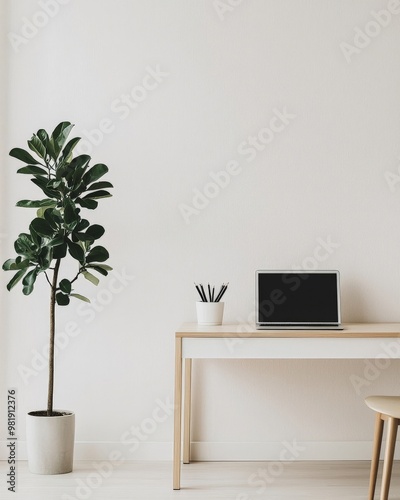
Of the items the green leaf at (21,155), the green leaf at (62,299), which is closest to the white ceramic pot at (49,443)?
the green leaf at (62,299)

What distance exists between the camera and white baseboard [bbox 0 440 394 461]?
318cm

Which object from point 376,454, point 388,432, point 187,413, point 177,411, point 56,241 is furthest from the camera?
point 187,413

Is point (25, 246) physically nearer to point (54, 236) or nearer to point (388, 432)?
point (54, 236)

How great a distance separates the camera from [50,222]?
9.27 feet

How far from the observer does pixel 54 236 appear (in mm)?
2836

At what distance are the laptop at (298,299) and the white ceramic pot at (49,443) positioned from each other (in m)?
0.93

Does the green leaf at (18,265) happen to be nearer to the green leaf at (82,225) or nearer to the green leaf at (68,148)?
the green leaf at (82,225)

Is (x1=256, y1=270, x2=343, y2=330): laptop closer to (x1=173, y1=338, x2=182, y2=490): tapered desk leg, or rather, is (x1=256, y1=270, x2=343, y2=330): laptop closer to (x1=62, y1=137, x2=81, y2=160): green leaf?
(x1=173, y1=338, x2=182, y2=490): tapered desk leg

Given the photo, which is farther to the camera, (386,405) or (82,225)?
(82,225)

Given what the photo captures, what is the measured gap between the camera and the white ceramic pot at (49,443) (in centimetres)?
288

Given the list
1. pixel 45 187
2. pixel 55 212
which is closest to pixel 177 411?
pixel 55 212

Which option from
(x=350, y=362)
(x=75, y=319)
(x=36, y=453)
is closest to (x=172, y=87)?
(x=75, y=319)

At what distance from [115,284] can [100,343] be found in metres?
0.28

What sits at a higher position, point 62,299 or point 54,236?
Answer: point 54,236
